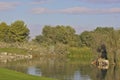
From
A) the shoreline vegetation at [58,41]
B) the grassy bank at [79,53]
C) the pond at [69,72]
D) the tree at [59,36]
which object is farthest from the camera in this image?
the tree at [59,36]

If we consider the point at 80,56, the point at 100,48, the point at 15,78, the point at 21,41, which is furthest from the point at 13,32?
the point at 15,78

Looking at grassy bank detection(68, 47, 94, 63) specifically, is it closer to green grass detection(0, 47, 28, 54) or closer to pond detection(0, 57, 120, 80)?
green grass detection(0, 47, 28, 54)

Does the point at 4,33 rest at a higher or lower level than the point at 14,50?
higher

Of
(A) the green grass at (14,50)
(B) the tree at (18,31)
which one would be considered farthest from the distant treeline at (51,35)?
(A) the green grass at (14,50)

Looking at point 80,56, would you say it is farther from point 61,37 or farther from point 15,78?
point 15,78

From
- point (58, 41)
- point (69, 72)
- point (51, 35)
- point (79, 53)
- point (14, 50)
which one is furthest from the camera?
point (51, 35)

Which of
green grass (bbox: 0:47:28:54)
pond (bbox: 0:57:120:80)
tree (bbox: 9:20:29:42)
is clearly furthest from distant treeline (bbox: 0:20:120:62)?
pond (bbox: 0:57:120:80)

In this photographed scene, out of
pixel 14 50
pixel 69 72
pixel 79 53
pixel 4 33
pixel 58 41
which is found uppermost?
pixel 4 33

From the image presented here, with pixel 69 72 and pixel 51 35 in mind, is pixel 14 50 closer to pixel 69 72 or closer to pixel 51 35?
pixel 51 35

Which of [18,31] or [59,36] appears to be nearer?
[18,31]

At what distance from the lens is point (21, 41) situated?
90.9m

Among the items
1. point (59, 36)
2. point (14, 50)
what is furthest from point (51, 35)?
point (14, 50)

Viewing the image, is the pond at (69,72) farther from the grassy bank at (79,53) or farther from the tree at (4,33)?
the tree at (4,33)

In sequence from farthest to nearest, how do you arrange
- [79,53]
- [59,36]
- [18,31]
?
[59,36]
[18,31]
[79,53]
